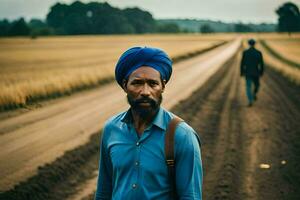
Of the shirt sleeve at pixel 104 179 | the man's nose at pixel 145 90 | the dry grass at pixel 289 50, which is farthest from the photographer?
the dry grass at pixel 289 50

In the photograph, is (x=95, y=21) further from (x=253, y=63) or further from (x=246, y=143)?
(x=246, y=143)

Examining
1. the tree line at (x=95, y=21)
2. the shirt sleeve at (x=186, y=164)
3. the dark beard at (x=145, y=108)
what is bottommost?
the shirt sleeve at (x=186, y=164)

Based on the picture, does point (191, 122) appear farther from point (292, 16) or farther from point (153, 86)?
point (292, 16)

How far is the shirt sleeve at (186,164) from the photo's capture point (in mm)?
2043

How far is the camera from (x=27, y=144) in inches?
324

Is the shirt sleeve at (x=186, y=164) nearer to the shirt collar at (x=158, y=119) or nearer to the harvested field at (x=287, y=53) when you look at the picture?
the shirt collar at (x=158, y=119)

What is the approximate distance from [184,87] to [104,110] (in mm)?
5954

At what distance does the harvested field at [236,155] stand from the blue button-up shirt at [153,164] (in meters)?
3.75

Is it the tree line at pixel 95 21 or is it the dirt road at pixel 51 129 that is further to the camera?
the tree line at pixel 95 21

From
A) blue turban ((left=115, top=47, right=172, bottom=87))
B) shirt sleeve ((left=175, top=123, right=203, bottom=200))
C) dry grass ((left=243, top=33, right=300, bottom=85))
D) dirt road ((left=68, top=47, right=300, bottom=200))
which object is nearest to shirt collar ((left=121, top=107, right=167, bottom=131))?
shirt sleeve ((left=175, top=123, right=203, bottom=200))

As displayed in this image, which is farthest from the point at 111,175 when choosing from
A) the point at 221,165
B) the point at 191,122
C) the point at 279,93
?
the point at 279,93

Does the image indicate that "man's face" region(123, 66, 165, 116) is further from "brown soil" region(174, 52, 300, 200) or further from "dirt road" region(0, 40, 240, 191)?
"dirt road" region(0, 40, 240, 191)

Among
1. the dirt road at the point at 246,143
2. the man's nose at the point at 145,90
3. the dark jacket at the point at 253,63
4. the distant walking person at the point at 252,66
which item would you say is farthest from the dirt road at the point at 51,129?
the man's nose at the point at 145,90

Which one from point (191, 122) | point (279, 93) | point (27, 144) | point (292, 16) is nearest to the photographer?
point (27, 144)
